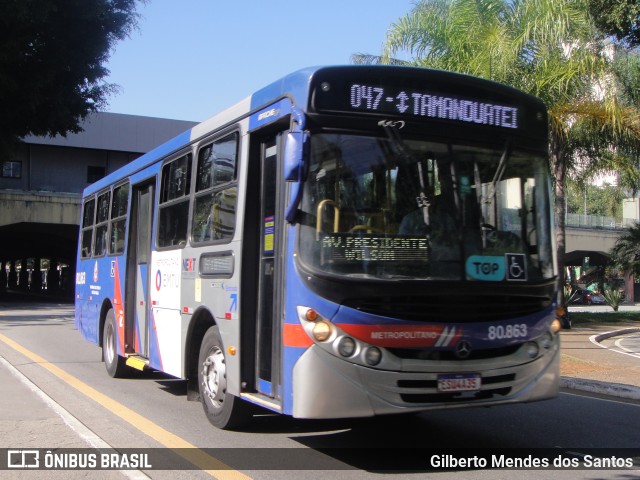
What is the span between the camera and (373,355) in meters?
5.57

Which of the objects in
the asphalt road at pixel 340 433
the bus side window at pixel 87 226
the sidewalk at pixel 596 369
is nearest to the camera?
the asphalt road at pixel 340 433

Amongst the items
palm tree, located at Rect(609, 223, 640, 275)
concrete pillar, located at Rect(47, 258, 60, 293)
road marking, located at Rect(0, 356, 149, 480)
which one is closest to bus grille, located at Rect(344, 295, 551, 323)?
road marking, located at Rect(0, 356, 149, 480)

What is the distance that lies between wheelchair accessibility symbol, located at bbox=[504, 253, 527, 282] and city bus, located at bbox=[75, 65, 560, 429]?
0.6 inches

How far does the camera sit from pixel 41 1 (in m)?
26.5

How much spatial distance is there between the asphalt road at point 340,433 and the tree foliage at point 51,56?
67.8 feet

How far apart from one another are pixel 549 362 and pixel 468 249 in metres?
1.32

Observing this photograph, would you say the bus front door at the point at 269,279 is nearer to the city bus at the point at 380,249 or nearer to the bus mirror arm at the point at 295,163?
the city bus at the point at 380,249

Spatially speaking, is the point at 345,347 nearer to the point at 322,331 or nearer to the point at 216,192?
the point at 322,331

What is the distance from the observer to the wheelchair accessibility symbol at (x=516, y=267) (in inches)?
242

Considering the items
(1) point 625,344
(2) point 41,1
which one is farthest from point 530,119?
(2) point 41,1

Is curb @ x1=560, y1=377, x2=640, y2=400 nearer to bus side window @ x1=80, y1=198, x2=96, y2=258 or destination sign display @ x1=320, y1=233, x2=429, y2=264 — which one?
destination sign display @ x1=320, y1=233, x2=429, y2=264

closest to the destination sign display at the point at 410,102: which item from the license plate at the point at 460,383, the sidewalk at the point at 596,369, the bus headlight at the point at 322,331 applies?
the bus headlight at the point at 322,331

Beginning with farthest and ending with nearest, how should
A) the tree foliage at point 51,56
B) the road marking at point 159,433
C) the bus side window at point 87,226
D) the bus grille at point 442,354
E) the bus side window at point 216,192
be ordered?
the tree foliage at point 51,56, the bus side window at point 87,226, the bus side window at point 216,192, the road marking at point 159,433, the bus grille at point 442,354

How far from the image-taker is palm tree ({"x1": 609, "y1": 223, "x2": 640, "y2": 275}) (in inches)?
1320
